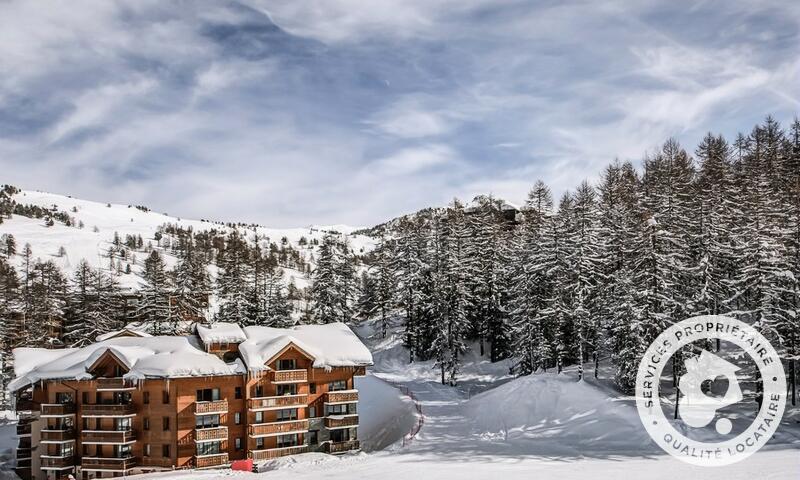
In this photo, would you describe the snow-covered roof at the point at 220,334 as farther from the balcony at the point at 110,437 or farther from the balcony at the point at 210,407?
the balcony at the point at 110,437

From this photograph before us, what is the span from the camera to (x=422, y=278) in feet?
216

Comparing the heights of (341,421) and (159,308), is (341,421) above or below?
below

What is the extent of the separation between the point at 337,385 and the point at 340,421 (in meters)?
2.76

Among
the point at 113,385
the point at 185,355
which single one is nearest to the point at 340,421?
the point at 185,355

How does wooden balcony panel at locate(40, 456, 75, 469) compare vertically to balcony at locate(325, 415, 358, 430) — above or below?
below

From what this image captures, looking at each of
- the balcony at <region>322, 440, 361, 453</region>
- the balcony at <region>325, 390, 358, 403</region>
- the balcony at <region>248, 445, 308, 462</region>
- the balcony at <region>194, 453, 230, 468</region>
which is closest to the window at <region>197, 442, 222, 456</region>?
the balcony at <region>194, 453, 230, 468</region>

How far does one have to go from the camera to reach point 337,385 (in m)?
43.1

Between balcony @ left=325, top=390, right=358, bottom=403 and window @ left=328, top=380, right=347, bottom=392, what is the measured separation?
18.7 inches

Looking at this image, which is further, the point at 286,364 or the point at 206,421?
the point at 286,364

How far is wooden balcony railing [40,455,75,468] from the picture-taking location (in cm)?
3831

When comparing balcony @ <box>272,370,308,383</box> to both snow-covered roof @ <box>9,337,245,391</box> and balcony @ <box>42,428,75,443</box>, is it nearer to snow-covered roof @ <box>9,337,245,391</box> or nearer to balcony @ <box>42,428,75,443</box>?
snow-covered roof @ <box>9,337,245,391</box>

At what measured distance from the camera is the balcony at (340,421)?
136 ft

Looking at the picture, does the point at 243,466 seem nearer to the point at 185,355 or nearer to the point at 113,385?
the point at 185,355

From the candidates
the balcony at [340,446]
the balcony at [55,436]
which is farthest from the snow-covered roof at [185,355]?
the balcony at [340,446]
